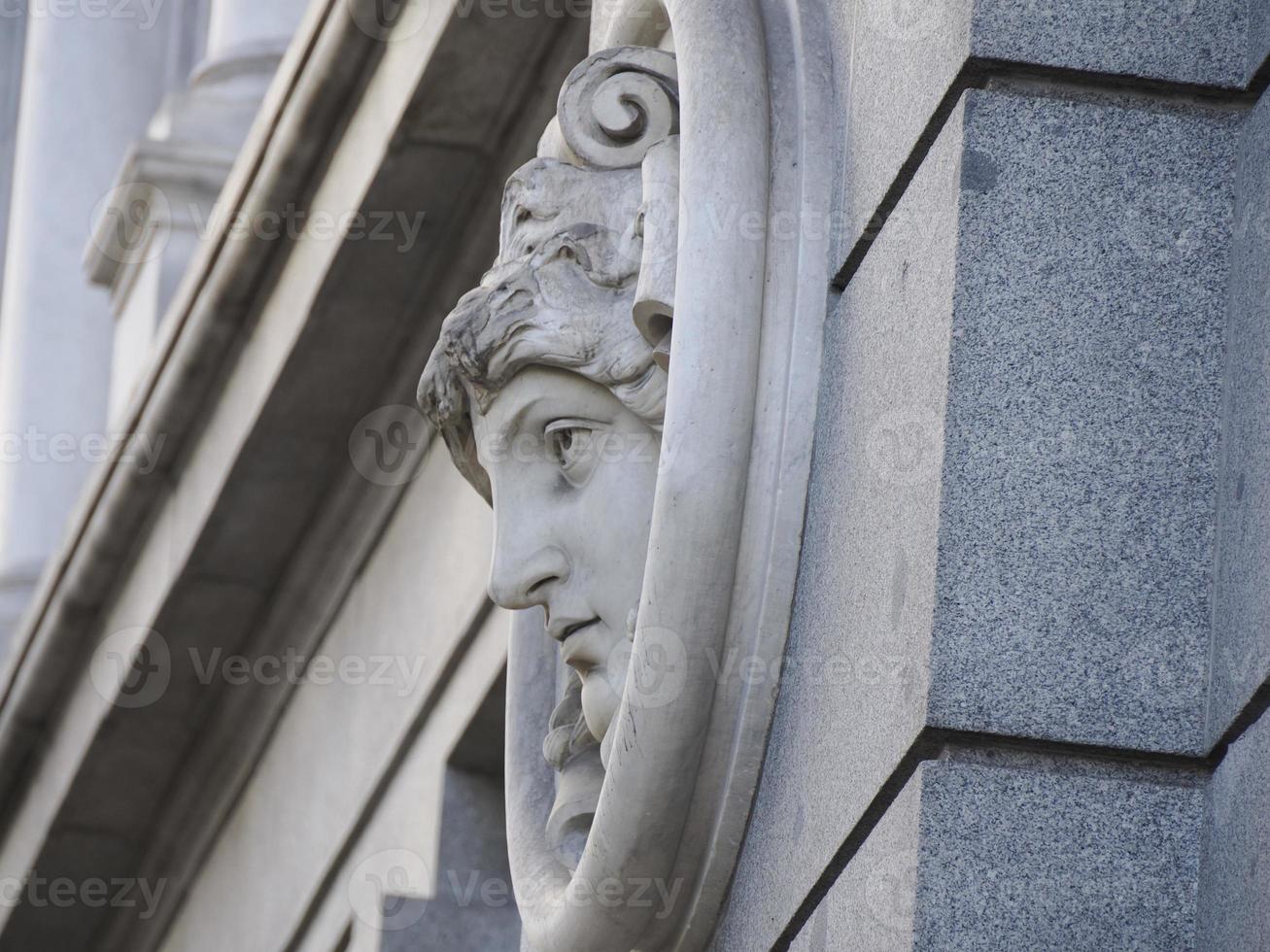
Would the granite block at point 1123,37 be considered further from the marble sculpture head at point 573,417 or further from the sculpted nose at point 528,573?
the sculpted nose at point 528,573

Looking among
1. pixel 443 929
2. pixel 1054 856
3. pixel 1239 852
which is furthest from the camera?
pixel 443 929

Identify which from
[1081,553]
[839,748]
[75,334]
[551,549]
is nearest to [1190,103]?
[1081,553]

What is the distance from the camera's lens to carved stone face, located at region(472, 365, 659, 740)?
381 cm

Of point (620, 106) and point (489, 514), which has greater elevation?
point (620, 106)

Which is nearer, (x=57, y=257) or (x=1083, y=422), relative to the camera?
(x=1083, y=422)

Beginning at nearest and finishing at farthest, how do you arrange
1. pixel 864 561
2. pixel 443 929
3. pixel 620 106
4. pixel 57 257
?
pixel 864 561
pixel 620 106
pixel 443 929
pixel 57 257

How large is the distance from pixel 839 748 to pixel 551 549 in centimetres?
83

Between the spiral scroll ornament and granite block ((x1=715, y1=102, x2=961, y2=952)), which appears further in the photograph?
the spiral scroll ornament

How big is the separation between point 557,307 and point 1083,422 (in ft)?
3.73

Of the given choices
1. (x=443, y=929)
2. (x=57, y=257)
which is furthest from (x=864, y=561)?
(x=57, y=257)

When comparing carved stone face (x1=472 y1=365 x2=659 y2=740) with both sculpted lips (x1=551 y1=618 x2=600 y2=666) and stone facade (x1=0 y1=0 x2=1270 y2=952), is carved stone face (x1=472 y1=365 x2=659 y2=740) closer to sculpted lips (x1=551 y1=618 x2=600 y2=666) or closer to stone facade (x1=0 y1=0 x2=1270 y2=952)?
sculpted lips (x1=551 y1=618 x2=600 y2=666)

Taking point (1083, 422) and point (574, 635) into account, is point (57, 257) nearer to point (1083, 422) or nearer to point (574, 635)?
point (574, 635)

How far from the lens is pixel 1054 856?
284 centimetres

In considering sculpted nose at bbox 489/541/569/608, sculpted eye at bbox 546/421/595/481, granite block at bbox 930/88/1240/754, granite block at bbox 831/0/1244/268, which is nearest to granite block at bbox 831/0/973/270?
granite block at bbox 831/0/1244/268
